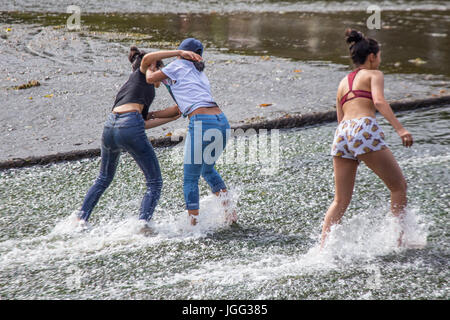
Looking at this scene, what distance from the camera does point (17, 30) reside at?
13.9m

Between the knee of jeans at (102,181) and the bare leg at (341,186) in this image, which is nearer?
the bare leg at (341,186)

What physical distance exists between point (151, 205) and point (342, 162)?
181 cm

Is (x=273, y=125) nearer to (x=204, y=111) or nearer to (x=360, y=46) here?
(x=204, y=111)

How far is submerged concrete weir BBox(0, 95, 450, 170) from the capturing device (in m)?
7.23

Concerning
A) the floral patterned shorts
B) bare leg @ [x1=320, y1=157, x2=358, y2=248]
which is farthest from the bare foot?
the floral patterned shorts

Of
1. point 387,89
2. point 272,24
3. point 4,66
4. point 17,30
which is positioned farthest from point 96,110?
point 272,24

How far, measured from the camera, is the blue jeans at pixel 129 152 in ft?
17.0

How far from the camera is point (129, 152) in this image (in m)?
5.34

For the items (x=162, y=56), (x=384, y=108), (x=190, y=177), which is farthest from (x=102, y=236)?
(x=384, y=108)

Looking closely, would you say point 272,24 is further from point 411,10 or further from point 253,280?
point 253,280

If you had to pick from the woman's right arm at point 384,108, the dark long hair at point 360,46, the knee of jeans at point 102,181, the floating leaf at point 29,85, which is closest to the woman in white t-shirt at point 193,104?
the knee of jeans at point 102,181

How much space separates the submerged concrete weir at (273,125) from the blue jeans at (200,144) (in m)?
2.58

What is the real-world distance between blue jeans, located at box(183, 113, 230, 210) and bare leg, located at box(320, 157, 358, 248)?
1073 mm

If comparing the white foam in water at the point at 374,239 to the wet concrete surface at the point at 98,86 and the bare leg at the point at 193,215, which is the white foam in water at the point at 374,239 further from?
the wet concrete surface at the point at 98,86
